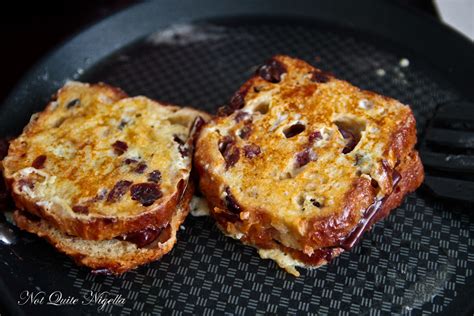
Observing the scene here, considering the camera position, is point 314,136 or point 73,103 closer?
point 314,136

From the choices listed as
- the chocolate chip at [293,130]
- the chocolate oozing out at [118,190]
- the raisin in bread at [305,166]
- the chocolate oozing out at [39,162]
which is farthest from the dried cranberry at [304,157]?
the chocolate oozing out at [39,162]

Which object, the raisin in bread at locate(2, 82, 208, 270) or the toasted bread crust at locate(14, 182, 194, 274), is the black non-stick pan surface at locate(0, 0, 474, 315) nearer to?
the toasted bread crust at locate(14, 182, 194, 274)

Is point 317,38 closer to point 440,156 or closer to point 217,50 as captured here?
point 217,50

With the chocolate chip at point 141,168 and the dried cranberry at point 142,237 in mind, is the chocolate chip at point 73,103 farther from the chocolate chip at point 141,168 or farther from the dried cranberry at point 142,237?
the dried cranberry at point 142,237

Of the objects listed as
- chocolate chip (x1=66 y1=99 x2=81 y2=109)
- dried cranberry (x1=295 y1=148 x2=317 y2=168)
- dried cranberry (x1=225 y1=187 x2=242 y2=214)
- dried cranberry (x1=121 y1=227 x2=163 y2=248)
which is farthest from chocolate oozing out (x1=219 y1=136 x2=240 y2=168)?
chocolate chip (x1=66 y1=99 x2=81 y2=109)

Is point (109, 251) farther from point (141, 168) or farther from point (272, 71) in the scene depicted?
point (272, 71)

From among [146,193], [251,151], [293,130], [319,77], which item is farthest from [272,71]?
[146,193]

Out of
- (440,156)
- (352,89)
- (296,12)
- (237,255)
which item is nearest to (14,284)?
(237,255)
